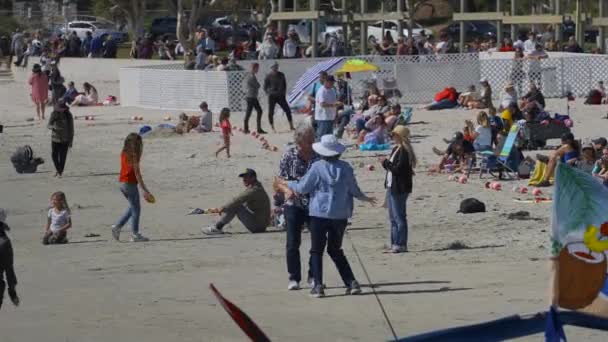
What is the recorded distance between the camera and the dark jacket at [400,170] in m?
14.1

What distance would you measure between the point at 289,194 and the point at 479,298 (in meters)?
1.83

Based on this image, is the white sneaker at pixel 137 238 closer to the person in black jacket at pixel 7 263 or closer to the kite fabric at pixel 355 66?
the person in black jacket at pixel 7 263

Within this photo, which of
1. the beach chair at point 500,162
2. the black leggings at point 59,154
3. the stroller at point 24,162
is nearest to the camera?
the beach chair at point 500,162

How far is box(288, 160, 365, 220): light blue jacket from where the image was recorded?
11.8m

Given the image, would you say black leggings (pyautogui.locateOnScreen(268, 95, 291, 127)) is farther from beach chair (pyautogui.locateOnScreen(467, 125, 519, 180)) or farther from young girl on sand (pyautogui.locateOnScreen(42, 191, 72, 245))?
young girl on sand (pyautogui.locateOnScreen(42, 191, 72, 245))

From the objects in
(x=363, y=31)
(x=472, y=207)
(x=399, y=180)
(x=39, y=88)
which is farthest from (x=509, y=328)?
(x=363, y=31)

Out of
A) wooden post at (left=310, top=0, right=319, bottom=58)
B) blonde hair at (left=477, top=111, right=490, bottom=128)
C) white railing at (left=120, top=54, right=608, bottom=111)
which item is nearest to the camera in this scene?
blonde hair at (left=477, top=111, right=490, bottom=128)

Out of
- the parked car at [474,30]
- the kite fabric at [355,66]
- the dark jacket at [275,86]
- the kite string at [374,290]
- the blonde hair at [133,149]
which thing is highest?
the parked car at [474,30]

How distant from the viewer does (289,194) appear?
12.1m

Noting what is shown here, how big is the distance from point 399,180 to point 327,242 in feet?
7.56

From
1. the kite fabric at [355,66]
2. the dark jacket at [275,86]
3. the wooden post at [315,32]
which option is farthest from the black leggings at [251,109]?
the wooden post at [315,32]

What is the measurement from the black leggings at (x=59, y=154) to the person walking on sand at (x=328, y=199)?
457 inches

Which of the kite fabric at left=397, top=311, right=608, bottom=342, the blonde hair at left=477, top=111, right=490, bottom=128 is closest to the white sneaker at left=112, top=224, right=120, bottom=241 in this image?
the blonde hair at left=477, top=111, right=490, bottom=128

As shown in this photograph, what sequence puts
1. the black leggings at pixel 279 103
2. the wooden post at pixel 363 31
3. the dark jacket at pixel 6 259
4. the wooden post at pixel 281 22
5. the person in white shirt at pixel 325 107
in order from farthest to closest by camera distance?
the wooden post at pixel 281 22, the wooden post at pixel 363 31, the black leggings at pixel 279 103, the person in white shirt at pixel 325 107, the dark jacket at pixel 6 259
